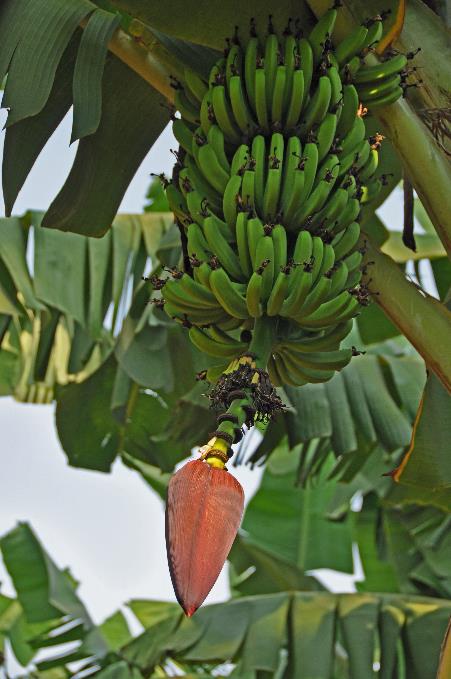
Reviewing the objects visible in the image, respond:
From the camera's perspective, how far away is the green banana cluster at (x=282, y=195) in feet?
4.48

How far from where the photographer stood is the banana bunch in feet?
4.94

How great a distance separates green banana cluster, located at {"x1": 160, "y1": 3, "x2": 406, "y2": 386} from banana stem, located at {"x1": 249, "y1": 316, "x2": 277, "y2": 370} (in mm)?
11

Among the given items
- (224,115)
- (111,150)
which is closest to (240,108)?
(224,115)

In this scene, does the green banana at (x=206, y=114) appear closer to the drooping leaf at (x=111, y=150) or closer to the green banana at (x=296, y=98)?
the green banana at (x=296, y=98)

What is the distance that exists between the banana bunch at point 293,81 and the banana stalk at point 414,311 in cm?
27

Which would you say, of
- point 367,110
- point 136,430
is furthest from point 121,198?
point 136,430

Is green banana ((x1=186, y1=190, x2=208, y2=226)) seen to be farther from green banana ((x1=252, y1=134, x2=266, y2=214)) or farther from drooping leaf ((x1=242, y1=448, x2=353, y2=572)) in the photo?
drooping leaf ((x1=242, y1=448, x2=353, y2=572))

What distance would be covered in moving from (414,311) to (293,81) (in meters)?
0.42

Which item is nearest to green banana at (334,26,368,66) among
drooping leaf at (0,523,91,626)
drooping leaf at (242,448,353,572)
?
drooping leaf at (0,523,91,626)

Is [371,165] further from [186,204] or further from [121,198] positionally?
[121,198]

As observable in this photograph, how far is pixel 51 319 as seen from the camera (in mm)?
3035

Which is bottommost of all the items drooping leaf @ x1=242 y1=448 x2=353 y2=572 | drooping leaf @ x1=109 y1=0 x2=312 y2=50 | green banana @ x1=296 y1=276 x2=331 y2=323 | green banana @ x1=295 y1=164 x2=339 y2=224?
drooping leaf @ x1=242 y1=448 x2=353 y2=572

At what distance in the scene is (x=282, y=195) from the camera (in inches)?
56.1

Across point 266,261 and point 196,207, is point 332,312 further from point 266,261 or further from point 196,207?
point 196,207
